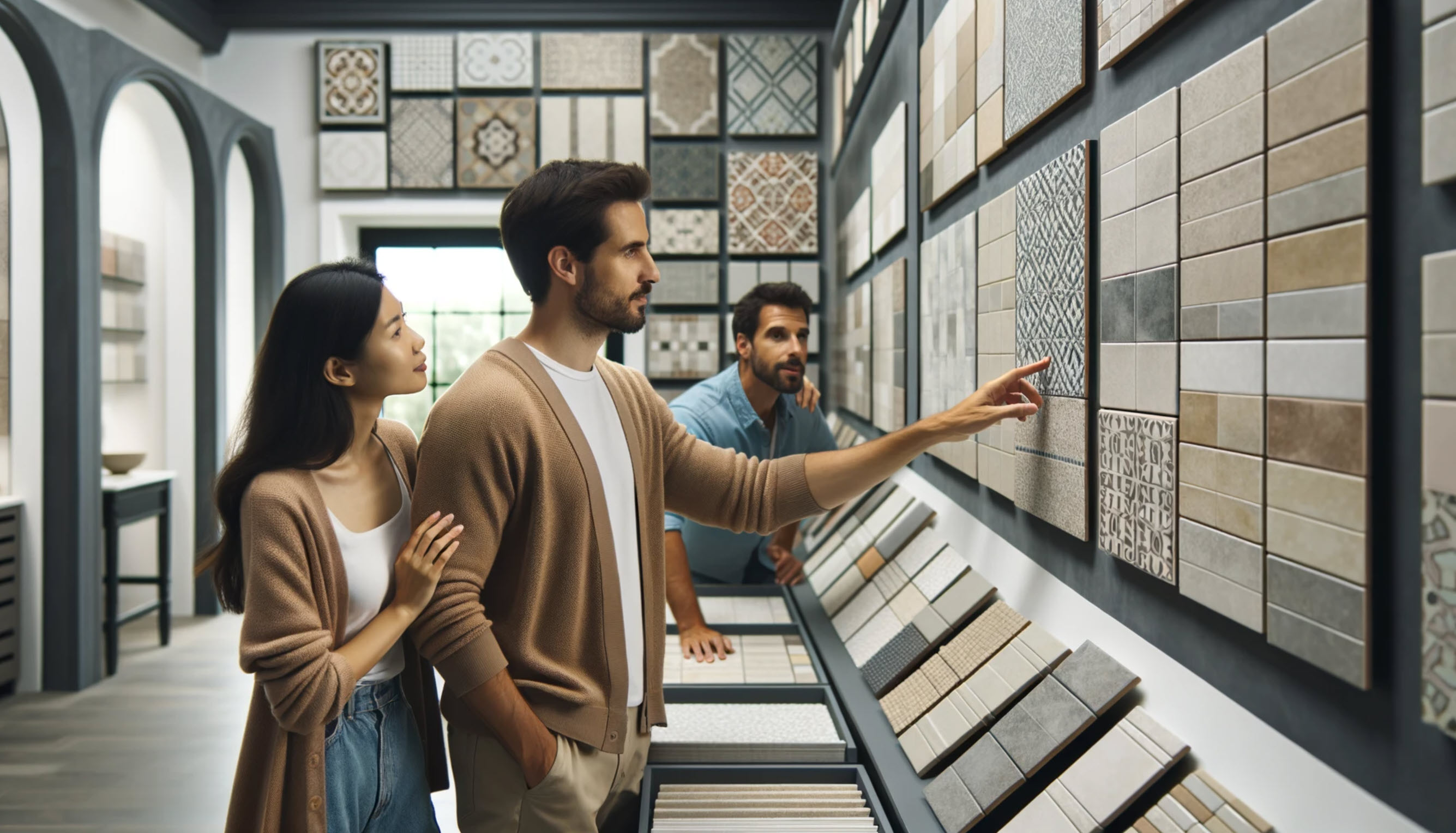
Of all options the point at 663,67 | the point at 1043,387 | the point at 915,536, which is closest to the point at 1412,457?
the point at 1043,387

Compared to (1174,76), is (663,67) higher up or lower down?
higher up

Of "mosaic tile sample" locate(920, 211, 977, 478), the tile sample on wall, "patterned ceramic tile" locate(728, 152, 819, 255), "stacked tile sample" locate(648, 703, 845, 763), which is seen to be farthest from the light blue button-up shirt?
"patterned ceramic tile" locate(728, 152, 819, 255)

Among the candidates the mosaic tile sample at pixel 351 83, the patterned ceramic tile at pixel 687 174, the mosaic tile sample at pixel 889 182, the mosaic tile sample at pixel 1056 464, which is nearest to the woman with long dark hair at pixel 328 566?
the mosaic tile sample at pixel 1056 464

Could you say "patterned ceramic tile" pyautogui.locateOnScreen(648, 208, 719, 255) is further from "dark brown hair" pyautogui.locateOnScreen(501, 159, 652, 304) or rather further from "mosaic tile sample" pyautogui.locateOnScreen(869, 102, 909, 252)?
"dark brown hair" pyautogui.locateOnScreen(501, 159, 652, 304)

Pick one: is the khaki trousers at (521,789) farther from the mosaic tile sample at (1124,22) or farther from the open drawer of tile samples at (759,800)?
the mosaic tile sample at (1124,22)

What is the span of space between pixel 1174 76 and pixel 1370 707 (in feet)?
2.23

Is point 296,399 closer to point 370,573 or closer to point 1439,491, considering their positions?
point 370,573

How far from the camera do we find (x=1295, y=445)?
807mm

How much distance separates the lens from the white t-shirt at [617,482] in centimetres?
143

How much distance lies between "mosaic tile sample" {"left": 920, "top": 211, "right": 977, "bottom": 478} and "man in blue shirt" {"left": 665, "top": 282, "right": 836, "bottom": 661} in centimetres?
42

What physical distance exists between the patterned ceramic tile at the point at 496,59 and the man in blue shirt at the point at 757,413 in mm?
3010

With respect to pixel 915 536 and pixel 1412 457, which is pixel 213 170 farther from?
pixel 1412 457

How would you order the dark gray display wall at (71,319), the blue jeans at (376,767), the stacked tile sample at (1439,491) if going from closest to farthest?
the stacked tile sample at (1439,491), the blue jeans at (376,767), the dark gray display wall at (71,319)

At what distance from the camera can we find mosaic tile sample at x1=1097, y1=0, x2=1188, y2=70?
3.42ft
